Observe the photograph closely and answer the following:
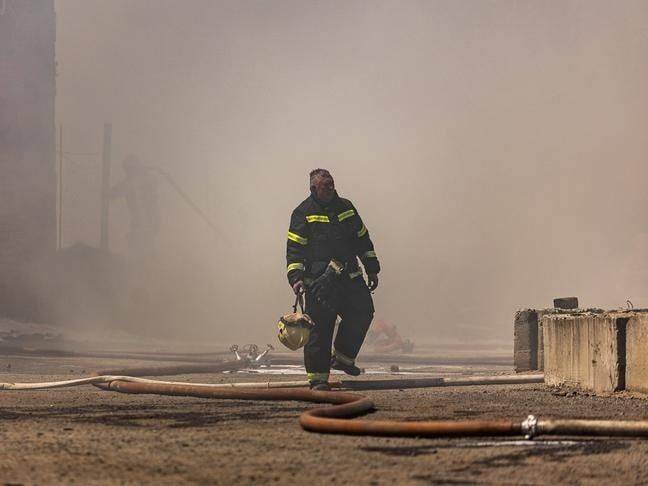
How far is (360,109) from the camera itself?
53688 millimetres

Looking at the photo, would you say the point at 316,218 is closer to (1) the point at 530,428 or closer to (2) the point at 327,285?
Result: (2) the point at 327,285

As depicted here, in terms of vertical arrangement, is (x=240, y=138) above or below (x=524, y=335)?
above

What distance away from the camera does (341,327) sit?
9727mm

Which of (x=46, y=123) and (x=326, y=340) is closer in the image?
(x=326, y=340)

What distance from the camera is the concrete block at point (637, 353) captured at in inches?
307

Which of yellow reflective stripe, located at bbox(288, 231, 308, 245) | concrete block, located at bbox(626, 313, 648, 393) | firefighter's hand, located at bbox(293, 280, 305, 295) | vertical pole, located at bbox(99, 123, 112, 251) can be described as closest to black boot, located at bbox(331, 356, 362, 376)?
firefighter's hand, located at bbox(293, 280, 305, 295)

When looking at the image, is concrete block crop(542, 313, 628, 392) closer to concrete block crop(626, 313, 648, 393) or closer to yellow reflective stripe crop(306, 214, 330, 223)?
concrete block crop(626, 313, 648, 393)

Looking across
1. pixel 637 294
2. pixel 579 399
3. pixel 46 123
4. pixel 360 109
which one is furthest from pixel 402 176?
pixel 579 399

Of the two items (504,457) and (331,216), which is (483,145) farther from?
→ (504,457)

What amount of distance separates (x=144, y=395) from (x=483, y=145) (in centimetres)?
4592

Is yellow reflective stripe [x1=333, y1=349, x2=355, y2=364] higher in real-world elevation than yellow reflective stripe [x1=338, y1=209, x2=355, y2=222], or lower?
lower

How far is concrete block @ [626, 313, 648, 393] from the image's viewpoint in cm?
780

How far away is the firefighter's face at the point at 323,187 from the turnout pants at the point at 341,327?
27.2 inches

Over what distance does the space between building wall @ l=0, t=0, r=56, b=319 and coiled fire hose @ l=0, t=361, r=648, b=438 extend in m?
21.0
